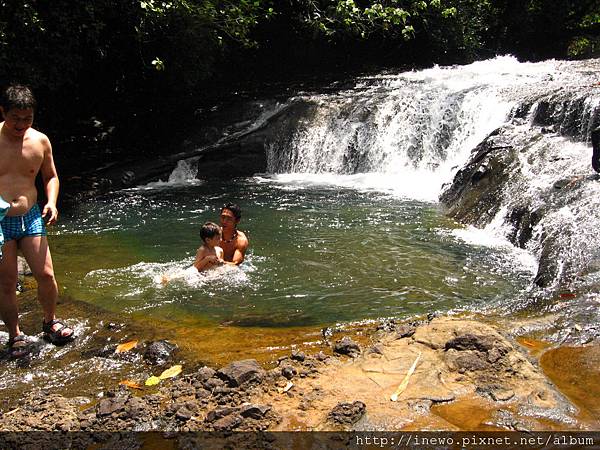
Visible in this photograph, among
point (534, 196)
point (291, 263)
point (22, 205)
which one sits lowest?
point (291, 263)

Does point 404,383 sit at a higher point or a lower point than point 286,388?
higher

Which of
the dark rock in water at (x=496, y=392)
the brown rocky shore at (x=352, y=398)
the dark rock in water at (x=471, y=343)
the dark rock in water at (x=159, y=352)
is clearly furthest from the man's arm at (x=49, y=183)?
the dark rock in water at (x=496, y=392)

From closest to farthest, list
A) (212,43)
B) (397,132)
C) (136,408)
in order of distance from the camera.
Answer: (136,408), (397,132), (212,43)

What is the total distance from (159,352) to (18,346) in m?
1.12

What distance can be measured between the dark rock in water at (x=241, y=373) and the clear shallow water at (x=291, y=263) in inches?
52.0

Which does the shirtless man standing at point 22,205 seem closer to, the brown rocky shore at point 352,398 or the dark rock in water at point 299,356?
the brown rocky shore at point 352,398

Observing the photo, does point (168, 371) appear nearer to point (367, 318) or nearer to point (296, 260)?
point (367, 318)

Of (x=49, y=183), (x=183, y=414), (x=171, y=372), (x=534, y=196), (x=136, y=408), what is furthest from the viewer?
(x=534, y=196)

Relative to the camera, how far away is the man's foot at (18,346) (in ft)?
14.6

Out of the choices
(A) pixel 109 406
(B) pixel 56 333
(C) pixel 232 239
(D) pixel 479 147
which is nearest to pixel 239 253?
(C) pixel 232 239

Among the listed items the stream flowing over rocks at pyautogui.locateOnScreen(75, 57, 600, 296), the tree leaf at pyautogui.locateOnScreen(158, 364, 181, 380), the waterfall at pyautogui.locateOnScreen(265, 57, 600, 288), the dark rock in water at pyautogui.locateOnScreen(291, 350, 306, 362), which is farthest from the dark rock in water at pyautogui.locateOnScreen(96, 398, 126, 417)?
the stream flowing over rocks at pyautogui.locateOnScreen(75, 57, 600, 296)

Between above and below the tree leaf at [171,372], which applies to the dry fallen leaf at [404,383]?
above

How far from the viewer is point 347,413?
10.9 feet

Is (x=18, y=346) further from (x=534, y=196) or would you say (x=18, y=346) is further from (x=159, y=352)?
(x=534, y=196)
